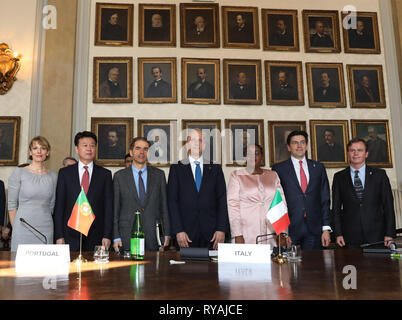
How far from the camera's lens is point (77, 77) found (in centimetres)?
748

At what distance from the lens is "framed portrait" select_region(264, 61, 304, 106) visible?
7680 millimetres

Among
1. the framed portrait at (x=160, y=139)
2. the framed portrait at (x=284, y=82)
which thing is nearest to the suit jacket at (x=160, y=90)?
the framed portrait at (x=160, y=139)

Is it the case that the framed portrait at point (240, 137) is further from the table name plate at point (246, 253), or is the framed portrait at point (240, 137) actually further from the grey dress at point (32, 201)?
the table name plate at point (246, 253)

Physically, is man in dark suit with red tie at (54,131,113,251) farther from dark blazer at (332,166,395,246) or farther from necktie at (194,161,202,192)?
dark blazer at (332,166,395,246)

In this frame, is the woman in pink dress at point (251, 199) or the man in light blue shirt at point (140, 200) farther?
the woman in pink dress at point (251, 199)

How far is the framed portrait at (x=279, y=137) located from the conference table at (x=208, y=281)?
5.05m

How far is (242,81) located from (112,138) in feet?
8.50

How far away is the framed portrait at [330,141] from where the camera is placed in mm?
7535

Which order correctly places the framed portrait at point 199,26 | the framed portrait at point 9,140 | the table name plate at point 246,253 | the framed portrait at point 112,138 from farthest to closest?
1. the framed portrait at point 199,26
2. the framed portrait at point 112,138
3. the framed portrait at point 9,140
4. the table name plate at point 246,253

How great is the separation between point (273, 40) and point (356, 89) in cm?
183

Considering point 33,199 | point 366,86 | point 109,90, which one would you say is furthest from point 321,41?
point 33,199

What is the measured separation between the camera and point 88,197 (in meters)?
4.18

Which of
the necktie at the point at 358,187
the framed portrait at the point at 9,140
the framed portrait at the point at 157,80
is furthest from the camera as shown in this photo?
the framed portrait at the point at 157,80
